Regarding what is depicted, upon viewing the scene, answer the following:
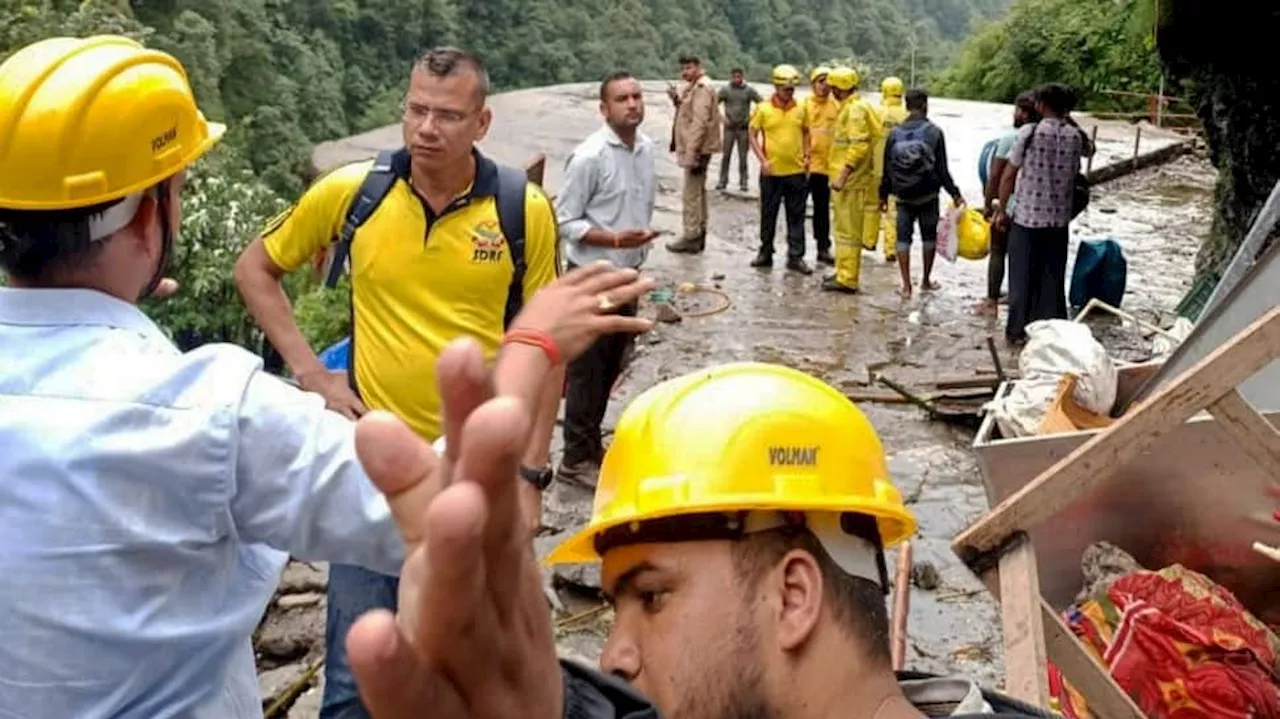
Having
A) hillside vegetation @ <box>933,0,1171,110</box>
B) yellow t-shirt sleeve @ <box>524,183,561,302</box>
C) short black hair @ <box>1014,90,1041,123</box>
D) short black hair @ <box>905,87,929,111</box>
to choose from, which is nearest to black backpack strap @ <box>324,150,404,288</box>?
yellow t-shirt sleeve @ <box>524,183,561,302</box>

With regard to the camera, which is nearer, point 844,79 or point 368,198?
point 368,198

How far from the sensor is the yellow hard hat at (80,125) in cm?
167

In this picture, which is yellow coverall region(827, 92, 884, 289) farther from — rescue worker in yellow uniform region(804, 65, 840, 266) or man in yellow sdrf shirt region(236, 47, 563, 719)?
man in yellow sdrf shirt region(236, 47, 563, 719)

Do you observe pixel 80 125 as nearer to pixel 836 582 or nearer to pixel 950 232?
pixel 836 582

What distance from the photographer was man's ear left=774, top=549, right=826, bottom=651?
5.20 ft

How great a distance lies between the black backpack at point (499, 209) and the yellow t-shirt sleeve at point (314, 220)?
3 cm


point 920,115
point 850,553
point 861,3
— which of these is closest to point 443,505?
point 850,553

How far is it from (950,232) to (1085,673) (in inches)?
308

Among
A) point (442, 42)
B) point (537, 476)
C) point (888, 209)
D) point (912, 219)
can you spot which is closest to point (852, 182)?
point (912, 219)

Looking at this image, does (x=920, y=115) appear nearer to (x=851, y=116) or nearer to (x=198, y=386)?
(x=851, y=116)

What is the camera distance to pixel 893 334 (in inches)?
381

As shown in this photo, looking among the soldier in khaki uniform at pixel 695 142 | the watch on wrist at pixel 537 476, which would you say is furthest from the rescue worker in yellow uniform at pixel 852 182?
the watch on wrist at pixel 537 476

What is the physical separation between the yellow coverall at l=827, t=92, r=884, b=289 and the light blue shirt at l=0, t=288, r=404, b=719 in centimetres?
939

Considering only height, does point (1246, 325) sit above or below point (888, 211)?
above
